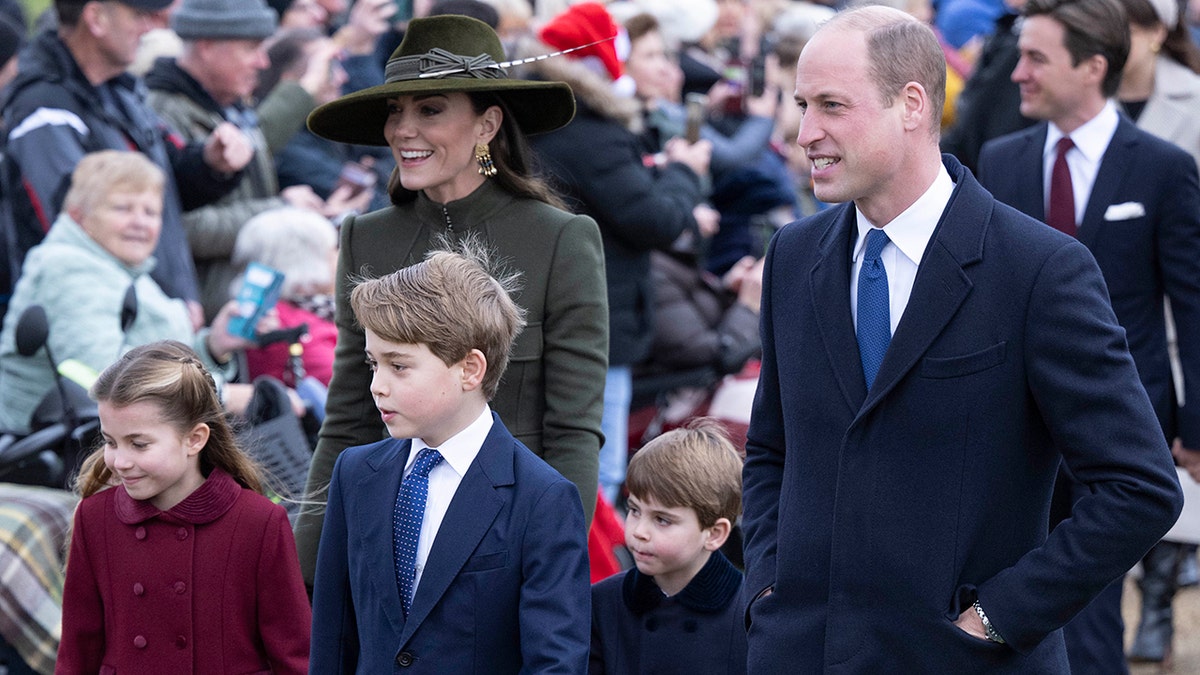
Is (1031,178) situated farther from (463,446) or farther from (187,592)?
(187,592)

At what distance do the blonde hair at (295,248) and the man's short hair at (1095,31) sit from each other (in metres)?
2.98

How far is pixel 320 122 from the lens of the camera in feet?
12.9

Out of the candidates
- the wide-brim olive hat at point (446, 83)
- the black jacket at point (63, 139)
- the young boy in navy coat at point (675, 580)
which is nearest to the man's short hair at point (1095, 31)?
the wide-brim olive hat at point (446, 83)

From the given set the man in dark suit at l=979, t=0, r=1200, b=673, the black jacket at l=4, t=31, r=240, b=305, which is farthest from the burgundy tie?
the black jacket at l=4, t=31, r=240, b=305

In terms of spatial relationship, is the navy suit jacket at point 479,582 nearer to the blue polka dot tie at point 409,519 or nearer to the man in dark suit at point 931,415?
the blue polka dot tie at point 409,519

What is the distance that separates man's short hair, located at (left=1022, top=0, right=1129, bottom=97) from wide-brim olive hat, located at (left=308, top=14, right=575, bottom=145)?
2077 millimetres

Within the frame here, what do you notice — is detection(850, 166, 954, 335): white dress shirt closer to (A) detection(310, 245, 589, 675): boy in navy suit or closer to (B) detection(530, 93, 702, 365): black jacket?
(A) detection(310, 245, 589, 675): boy in navy suit

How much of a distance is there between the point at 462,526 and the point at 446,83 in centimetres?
112

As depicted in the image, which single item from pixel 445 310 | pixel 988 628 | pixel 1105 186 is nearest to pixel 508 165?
pixel 445 310

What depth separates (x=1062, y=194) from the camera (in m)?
5.07

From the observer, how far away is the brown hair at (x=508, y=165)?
3.81 m

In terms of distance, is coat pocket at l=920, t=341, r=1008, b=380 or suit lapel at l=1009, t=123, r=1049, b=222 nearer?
coat pocket at l=920, t=341, r=1008, b=380

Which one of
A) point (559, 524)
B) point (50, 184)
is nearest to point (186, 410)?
point (559, 524)

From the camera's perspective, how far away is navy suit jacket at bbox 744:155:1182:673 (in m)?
2.63
